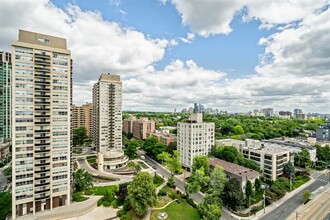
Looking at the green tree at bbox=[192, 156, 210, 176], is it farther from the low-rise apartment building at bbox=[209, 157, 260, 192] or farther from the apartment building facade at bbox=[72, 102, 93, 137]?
the apartment building facade at bbox=[72, 102, 93, 137]

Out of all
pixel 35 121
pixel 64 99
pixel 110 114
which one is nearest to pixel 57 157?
pixel 35 121

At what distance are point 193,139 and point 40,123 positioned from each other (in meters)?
54.7

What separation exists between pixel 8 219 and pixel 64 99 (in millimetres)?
30815

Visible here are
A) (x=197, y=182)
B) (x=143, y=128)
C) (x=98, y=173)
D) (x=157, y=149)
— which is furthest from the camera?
(x=143, y=128)

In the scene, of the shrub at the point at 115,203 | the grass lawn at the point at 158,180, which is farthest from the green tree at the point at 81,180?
the grass lawn at the point at 158,180

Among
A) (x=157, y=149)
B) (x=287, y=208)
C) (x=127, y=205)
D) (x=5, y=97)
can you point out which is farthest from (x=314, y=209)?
(x=5, y=97)

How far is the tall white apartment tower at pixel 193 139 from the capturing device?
79.6m

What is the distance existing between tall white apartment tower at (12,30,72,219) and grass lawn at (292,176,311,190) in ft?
235

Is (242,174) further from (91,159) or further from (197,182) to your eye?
(91,159)

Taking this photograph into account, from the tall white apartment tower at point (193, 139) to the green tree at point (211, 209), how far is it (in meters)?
35.6

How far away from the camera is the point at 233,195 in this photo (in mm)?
46625

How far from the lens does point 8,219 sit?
1750 inches

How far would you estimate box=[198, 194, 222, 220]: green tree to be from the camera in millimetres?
38938

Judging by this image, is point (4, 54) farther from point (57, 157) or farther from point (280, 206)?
point (280, 206)
